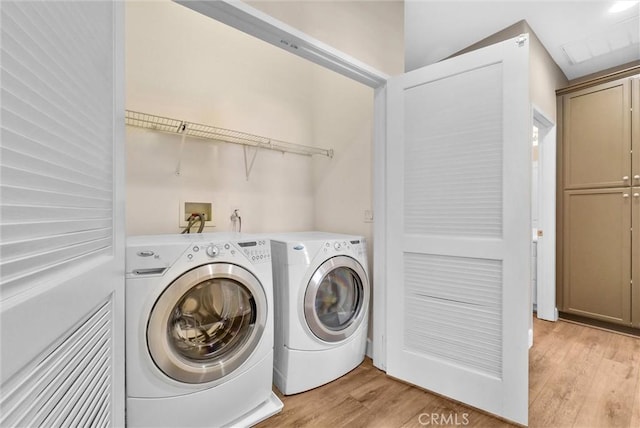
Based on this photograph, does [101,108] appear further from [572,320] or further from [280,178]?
[572,320]

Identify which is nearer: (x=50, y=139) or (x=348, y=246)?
(x=50, y=139)

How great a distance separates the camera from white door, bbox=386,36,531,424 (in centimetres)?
137

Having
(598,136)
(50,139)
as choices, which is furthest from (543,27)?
(50,139)

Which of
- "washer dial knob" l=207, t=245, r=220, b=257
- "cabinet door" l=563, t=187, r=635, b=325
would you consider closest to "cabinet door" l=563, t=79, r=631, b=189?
"cabinet door" l=563, t=187, r=635, b=325

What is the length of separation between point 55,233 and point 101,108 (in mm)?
403

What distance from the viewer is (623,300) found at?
2502mm

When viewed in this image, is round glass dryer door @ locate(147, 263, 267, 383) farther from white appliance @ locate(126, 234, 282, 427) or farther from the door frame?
the door frame

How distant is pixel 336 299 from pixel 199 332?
866mm

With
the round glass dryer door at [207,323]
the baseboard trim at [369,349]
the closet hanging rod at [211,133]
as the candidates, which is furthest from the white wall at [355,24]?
the baseboard trim at [369,349]

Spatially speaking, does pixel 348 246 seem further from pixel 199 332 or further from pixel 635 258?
pixel 635 258

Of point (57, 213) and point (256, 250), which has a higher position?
point (57, 213)

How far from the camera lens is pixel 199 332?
4.43 ft

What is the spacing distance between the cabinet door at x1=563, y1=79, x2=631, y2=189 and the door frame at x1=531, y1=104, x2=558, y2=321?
146mm

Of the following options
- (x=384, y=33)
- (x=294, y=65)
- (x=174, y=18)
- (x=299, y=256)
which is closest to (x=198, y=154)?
(x=174, y=18)
